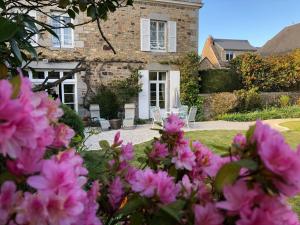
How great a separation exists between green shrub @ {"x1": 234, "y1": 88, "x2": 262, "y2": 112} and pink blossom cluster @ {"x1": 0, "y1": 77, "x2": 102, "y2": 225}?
1731cm

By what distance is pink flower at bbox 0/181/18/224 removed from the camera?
59 centimetres

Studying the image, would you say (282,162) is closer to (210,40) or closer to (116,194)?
(116,194)

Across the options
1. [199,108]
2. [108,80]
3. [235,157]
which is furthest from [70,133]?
[199,108]

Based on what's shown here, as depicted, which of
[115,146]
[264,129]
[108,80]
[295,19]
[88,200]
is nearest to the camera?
[264,129]

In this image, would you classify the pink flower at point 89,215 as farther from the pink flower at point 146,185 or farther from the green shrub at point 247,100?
the green shrub at point 247,100

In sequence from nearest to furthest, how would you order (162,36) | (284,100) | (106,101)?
(106,101)
(162,36)
(284,100)

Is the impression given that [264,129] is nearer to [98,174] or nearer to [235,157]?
[235,157]

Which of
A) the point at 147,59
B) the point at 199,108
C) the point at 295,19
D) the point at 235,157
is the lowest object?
the point at 199,108

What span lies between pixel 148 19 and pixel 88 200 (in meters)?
16.3

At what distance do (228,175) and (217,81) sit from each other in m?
18.6

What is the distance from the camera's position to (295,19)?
128 feet

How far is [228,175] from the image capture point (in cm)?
62

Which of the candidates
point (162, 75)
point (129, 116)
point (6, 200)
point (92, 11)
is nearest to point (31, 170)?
point (6, 200)

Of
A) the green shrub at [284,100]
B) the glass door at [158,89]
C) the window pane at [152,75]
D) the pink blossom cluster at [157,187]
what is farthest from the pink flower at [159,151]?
the green shrub at [284,100]
